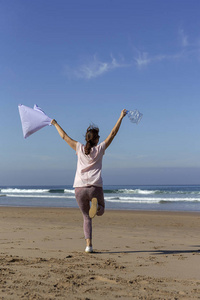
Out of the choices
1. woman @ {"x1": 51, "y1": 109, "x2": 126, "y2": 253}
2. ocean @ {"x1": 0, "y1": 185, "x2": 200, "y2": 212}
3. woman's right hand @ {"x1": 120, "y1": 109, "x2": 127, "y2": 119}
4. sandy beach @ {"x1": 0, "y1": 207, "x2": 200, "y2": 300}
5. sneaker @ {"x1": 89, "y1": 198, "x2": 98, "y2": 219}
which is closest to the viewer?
sandy beach @ {"x1": 0, "y1": 207, "x2": 200, "y2": 300}

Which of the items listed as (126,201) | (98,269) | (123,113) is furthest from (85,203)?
(126,201)

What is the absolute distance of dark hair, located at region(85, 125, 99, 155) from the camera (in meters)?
5.49

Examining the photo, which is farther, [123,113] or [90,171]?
[123,113]

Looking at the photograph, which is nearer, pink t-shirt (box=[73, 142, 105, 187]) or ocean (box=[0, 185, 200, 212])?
pink t-shirt (box=[73, 142, 105, 187])

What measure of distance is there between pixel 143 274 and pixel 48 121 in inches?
121

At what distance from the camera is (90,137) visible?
5.54 metres

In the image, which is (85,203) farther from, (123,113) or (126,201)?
(126,201)

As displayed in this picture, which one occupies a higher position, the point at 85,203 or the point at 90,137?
the point at 90,137

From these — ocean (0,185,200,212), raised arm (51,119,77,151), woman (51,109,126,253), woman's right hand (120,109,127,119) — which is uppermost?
woman's right hand (120,109,127,119)

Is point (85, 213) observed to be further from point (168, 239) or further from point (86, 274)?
point (168, 239)

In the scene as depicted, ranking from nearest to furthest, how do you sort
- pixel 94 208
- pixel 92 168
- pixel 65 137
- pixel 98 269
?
pixel 98 269, pixel 94 208, pixel 92 168, pixel 65 137

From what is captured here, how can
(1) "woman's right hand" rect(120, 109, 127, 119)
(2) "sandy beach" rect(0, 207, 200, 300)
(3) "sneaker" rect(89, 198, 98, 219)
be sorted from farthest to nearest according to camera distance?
(1) "woman's right hand" rect(120, 109, 127, 119), (3) "sneaker" rect(89, 198, 98, 219), (2) "sandy beach" rect(0, 207, 200, 300)

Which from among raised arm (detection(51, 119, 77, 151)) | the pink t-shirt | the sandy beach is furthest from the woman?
the sandy beach

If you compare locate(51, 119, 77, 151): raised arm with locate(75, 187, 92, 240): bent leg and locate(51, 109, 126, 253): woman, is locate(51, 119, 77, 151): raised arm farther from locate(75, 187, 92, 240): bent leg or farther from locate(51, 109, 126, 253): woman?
locate(75, 187, 92, 240): bent leg
